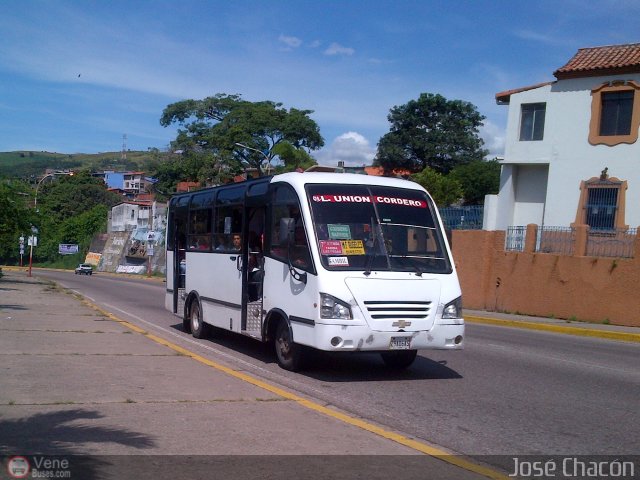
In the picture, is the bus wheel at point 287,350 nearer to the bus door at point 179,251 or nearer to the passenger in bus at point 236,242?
the passenger in bus at point 236,242

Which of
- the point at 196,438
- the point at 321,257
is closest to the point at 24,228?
the point at 321,257

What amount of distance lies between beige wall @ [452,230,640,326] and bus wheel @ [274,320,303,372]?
1385 cm

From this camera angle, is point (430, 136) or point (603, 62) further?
point (430, 136)

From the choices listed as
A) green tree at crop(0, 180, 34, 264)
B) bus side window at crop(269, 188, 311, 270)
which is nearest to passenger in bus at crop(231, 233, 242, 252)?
bus side window at crop(269, 188, 311, 270)

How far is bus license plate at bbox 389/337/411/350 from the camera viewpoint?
9.29m

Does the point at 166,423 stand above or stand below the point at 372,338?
below

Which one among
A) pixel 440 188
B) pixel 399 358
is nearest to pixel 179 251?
pixel 399 358

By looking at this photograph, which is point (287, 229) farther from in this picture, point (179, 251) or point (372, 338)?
point (179, 251)

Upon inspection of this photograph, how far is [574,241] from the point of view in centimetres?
2286

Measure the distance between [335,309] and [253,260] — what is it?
2.98 m

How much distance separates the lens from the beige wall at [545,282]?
21.1m

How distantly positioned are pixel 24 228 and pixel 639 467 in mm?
33003

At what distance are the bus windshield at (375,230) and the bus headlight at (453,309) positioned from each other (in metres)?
0.48

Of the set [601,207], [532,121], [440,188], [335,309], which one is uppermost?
[532,121]
